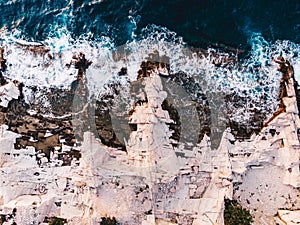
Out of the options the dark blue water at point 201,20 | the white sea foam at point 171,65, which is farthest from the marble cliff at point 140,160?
the dark blue water at point 201,20

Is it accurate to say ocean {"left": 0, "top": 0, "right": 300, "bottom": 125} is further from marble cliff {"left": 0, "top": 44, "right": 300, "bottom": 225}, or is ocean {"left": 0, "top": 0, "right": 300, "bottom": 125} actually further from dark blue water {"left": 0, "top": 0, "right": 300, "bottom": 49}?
marble cliff {"left": 0, "top": 44, "right": 300, "bottom": 225}

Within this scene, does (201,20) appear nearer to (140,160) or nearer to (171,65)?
(171,65)

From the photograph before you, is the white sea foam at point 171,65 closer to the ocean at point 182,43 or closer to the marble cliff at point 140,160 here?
the ocean at point 182,43

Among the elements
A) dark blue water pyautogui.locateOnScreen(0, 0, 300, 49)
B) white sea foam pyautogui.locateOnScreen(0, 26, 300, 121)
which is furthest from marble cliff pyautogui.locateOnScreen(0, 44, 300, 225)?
dark blue water pyautogui.locateOnScreen(0, 0, 300, 49)

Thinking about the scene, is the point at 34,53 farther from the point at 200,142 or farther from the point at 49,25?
the point at 200,142

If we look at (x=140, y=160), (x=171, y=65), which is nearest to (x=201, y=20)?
(x=171, y=65)
